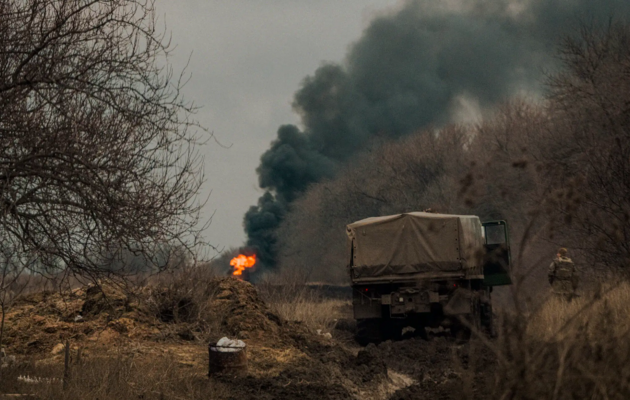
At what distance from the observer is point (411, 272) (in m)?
18.8

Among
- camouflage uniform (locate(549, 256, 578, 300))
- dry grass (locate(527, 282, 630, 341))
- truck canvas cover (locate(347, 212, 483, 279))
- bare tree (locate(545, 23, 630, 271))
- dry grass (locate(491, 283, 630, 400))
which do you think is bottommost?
dry grass (locate(491, 283, 630, 400))

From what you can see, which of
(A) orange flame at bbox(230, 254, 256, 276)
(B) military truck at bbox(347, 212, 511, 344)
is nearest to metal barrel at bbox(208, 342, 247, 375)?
(B) military truck at bbox(347, 212, 511, 344)

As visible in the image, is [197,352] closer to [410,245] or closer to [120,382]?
[120,382]

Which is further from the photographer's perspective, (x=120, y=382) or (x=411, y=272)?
(x=411, y=272)

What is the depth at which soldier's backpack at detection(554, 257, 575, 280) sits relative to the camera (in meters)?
19.4

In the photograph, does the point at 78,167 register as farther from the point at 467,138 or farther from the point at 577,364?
the point at 467,138

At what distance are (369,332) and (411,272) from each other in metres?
1.92

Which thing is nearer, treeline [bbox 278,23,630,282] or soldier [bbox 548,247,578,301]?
treeline [bbox 278,23,630,282]

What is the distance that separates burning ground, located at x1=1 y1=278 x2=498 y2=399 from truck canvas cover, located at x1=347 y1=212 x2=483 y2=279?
5.51 ft

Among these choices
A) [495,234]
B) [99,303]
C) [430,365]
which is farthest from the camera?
[495,234]

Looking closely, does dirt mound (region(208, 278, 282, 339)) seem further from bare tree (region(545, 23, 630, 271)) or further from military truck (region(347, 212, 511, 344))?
bare tree (region(545, 23, 630, 271))

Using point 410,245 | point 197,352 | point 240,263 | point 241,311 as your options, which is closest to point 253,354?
point 197,352

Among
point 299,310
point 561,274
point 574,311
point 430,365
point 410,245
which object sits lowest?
point 430,365

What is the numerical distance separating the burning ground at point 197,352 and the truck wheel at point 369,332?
1.37 metres
